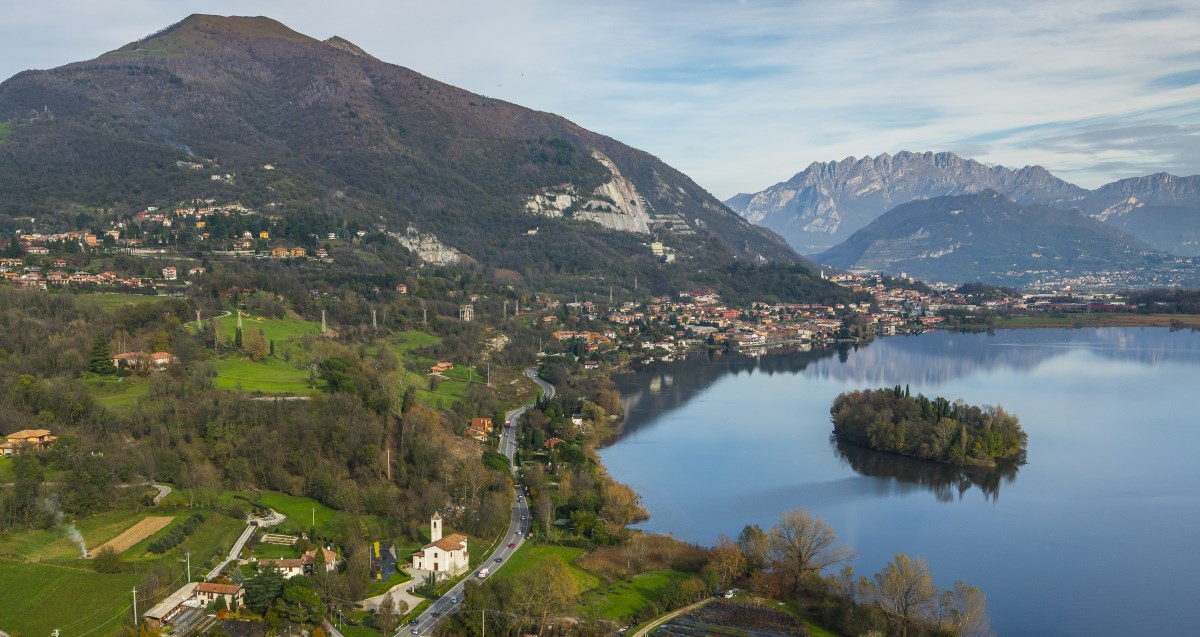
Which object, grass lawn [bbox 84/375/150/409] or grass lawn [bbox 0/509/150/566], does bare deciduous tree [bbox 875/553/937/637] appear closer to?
grass lawn [bbox 0/509/150/566]

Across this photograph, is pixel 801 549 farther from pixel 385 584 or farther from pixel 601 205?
pixel 601 205

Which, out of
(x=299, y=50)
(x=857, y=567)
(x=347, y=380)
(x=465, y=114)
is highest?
(x=299, y=50)

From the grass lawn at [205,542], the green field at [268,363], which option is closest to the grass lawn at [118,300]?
the green field at [268,363]

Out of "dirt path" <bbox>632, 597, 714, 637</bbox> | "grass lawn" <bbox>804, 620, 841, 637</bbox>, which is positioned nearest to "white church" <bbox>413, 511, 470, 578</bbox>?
"dirt path" <bbox>632, 597, 714, 637</bbox>

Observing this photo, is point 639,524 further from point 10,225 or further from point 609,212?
point 609,212

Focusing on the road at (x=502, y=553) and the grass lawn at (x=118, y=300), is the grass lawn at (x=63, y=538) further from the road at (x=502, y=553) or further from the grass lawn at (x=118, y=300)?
the grass lawn at (x=118, y=300)

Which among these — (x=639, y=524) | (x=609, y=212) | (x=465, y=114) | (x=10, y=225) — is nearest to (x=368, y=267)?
(x=10, y=225)
